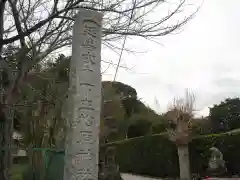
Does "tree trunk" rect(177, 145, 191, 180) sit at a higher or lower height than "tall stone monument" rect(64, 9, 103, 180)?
lower

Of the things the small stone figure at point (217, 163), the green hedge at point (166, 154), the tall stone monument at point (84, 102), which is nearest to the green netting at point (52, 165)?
the tall stone monument at point (84, 102)

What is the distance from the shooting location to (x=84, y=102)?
156 inches

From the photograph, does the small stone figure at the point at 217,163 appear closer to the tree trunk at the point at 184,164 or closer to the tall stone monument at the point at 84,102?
the tree trunk at the point at 184,164

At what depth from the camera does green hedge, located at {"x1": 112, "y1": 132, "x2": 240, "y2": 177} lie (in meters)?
11.8

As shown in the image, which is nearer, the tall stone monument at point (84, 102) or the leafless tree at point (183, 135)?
the tall stone monument at point (84, 102)

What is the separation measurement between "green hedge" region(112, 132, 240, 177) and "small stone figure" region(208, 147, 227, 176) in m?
0.39

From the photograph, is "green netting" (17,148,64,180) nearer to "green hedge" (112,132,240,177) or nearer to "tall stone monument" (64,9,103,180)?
"tall stone monument" (64,9,103,180)

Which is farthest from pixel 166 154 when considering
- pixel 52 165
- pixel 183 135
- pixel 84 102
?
pixel 84 102

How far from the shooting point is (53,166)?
23.6 feet

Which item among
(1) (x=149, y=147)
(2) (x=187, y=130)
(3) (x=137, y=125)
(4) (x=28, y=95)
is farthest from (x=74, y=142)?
(3) (x=137, y=125)

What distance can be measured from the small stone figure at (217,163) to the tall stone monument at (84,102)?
8.65 m

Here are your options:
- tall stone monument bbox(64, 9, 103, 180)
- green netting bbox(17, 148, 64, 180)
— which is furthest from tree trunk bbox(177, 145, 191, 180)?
tall stone monument bbox(64, 9, 103, 180)

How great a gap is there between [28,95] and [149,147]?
7.38 m

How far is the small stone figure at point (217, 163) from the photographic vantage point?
37.9 ft
